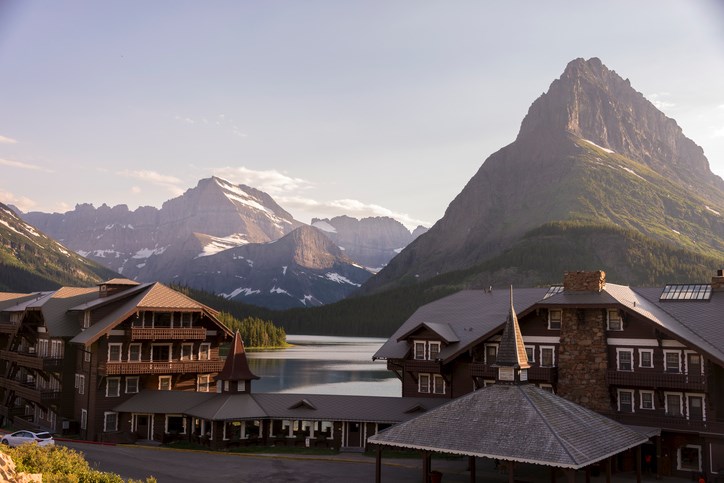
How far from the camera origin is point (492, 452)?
38.8 metres

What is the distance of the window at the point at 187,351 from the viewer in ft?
239

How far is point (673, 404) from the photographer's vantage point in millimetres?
50938

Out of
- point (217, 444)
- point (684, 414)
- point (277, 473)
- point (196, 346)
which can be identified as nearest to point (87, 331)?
point (196, 346)

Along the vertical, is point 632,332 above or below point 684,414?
above

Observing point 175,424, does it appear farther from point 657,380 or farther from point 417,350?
point 657,380

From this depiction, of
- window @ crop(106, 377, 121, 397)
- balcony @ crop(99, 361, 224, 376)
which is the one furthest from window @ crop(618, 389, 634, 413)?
window @ crop(106, 377, 121, 397)

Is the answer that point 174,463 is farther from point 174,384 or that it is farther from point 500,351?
point 500,351

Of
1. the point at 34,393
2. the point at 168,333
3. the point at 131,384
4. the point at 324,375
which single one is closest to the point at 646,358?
the point at 168,333

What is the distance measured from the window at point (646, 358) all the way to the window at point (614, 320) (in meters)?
2.37

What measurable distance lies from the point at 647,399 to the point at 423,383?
20384 millimetres

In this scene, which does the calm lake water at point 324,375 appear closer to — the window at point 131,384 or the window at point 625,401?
the window at point 131,384

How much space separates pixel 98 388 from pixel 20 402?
20.1 meters

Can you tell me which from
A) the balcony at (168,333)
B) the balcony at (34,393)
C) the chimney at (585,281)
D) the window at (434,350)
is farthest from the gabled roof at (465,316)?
the balcony at (34,393)

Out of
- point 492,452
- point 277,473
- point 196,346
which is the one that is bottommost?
point 277,473
